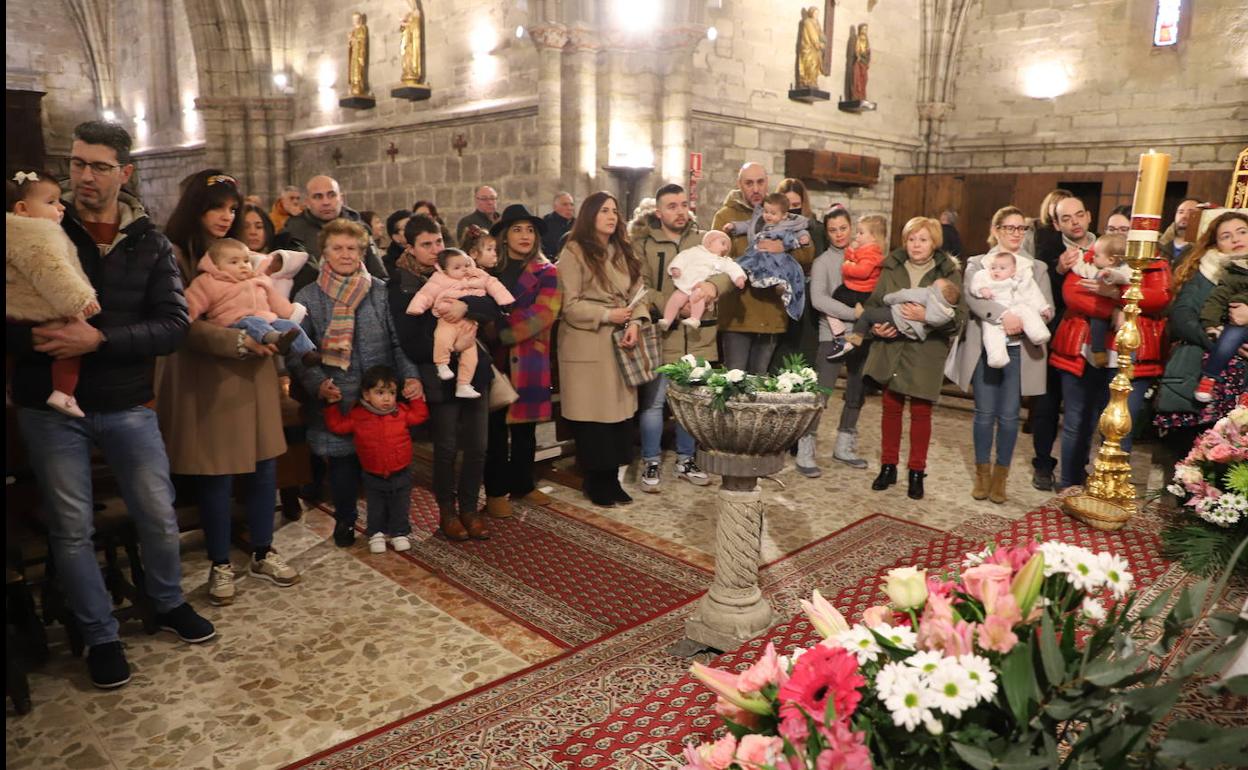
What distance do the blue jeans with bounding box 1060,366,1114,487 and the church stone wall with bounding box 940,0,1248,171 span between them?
7351mm

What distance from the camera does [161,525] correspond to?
2.94 meters

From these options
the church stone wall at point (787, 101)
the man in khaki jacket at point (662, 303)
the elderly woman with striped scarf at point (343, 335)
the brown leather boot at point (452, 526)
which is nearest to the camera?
the elderly woman with striped scarf at point (343, 335)

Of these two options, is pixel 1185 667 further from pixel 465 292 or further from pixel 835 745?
pixel 465 292

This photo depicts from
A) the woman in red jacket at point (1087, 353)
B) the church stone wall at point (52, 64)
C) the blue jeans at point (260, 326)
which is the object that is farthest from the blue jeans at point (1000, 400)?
the church stone wall at point (52, 64)

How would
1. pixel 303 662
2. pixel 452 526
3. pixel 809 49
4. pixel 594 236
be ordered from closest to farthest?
pixel 303 662
pixel 452 526
pixel 594 236
pixel 809 49

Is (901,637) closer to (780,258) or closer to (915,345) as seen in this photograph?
(915,345)

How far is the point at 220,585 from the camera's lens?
3404 millimetres

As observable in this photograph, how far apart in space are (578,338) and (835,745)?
3411 mm

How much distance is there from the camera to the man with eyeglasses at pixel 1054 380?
15.9 feet

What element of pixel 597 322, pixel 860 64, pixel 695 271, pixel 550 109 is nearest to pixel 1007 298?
pixel 695 271

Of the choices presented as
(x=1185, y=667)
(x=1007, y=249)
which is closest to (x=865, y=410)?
(x=1007, y=249)

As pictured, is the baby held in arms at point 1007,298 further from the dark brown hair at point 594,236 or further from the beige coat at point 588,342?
the dark brown hair at point 594,236

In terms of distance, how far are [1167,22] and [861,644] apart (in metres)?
11.8

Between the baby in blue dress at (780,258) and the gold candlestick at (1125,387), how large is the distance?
1.95 metres
